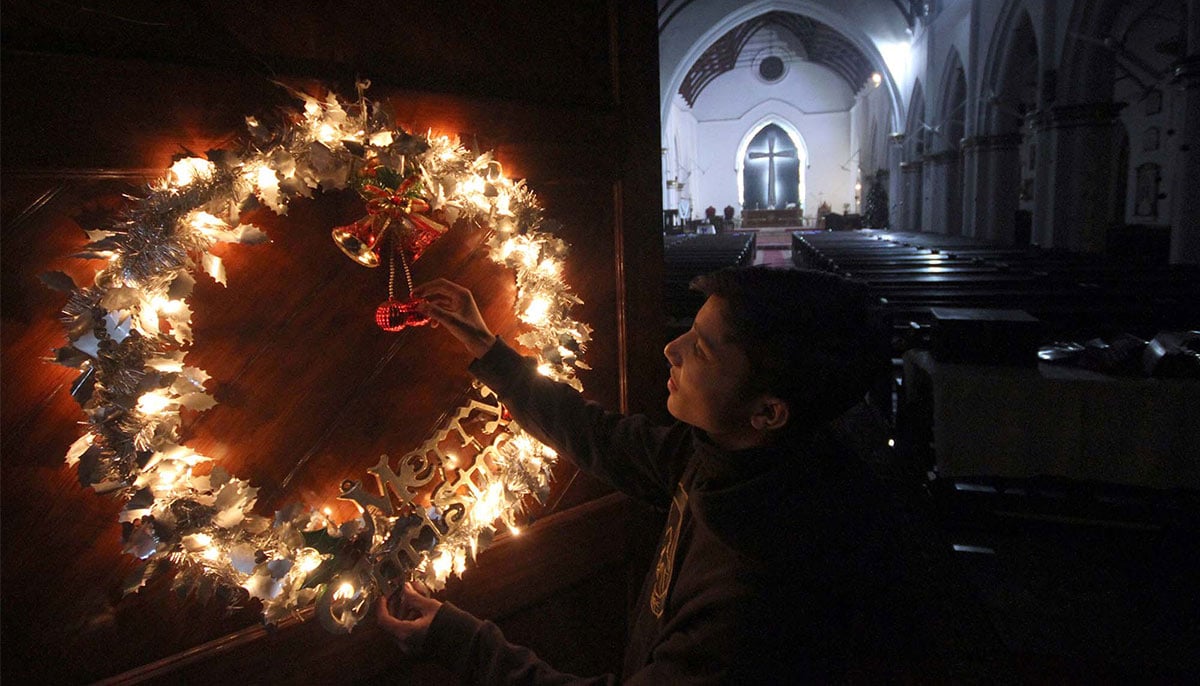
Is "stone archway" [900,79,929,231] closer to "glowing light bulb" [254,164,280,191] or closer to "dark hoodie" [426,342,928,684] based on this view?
"dark hoodie" [426,342,928,684]

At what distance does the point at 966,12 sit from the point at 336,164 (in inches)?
702

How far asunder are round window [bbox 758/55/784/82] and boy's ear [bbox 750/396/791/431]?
1283 inches

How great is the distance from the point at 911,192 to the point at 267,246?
2309 centimetres

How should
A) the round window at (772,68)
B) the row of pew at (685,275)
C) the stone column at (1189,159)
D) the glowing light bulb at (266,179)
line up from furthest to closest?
the round window at (772,68) < the stone column at (1189,159) < the row of pew at (685,275) < the glowing light bulb at (266,179)

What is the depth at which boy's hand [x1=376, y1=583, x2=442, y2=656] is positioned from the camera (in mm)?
1449

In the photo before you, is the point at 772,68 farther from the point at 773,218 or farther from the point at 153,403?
the point at 153,403

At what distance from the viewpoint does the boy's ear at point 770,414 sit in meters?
1.21

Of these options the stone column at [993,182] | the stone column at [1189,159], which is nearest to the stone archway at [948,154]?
the stone column at [993,182]

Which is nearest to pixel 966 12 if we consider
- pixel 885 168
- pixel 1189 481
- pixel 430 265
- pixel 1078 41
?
pixel 1078 41

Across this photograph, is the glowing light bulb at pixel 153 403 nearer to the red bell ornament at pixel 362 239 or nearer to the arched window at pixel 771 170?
the red bell ornament at pixel 362 239

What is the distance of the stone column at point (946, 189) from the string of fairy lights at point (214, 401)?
63.3ft

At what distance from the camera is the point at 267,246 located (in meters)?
Result: 1.44

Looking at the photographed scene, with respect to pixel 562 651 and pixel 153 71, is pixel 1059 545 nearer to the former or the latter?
pixel 562 651

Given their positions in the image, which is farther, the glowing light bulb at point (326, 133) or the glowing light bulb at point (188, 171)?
the glowing light bulb at point (326, 133)
